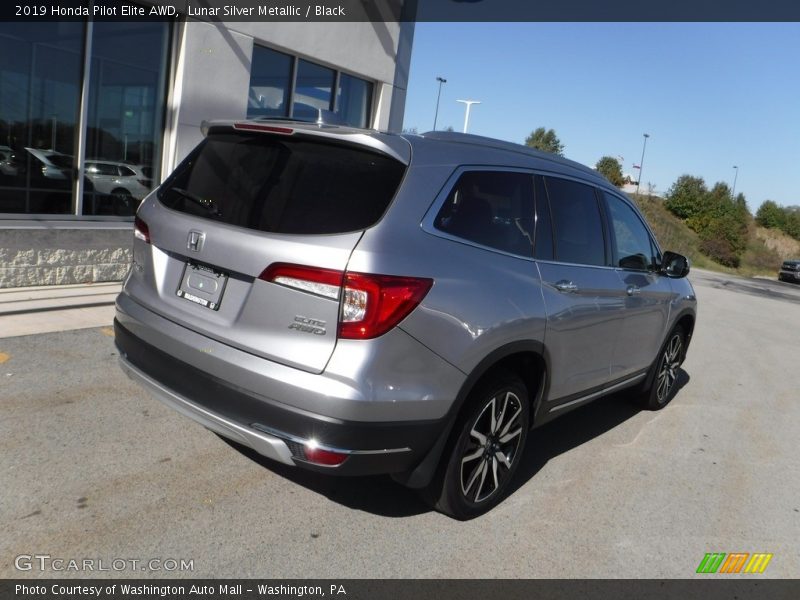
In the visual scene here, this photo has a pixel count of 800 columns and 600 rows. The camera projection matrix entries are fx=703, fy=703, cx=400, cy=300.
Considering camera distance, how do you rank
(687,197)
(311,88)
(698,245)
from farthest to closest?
(687,197), (698,245), (311,88)

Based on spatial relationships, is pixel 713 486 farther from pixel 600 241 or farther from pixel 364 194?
pixel 364 194

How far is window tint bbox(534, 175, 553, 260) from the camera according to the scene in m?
3.90

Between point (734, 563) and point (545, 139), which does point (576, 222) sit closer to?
point (734, 563)

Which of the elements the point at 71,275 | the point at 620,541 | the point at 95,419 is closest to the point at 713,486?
the point at 620,541

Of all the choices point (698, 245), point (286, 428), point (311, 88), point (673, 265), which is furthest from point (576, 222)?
point (698, 245)

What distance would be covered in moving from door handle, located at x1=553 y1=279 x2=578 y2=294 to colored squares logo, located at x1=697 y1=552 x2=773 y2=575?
1.56m

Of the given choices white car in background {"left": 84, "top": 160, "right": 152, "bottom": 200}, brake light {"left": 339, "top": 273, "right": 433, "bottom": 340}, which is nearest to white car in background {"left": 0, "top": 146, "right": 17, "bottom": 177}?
white car in background {"left": 84, "top": 160, "right": 152, "bottom": 200}

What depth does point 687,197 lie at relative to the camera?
225 ft

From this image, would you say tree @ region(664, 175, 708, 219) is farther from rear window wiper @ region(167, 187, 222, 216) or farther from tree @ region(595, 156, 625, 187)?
rear window wiper @ region(167, 187, 222, 216)

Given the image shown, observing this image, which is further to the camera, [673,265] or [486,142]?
[673,265]

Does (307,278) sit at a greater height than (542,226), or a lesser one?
lesser

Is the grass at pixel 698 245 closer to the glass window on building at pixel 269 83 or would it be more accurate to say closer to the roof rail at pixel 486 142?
the glass window on building at pixel 269 83

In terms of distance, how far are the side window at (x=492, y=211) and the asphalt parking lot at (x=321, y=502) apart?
A: 4.84 feet

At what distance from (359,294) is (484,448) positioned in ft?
4.17
